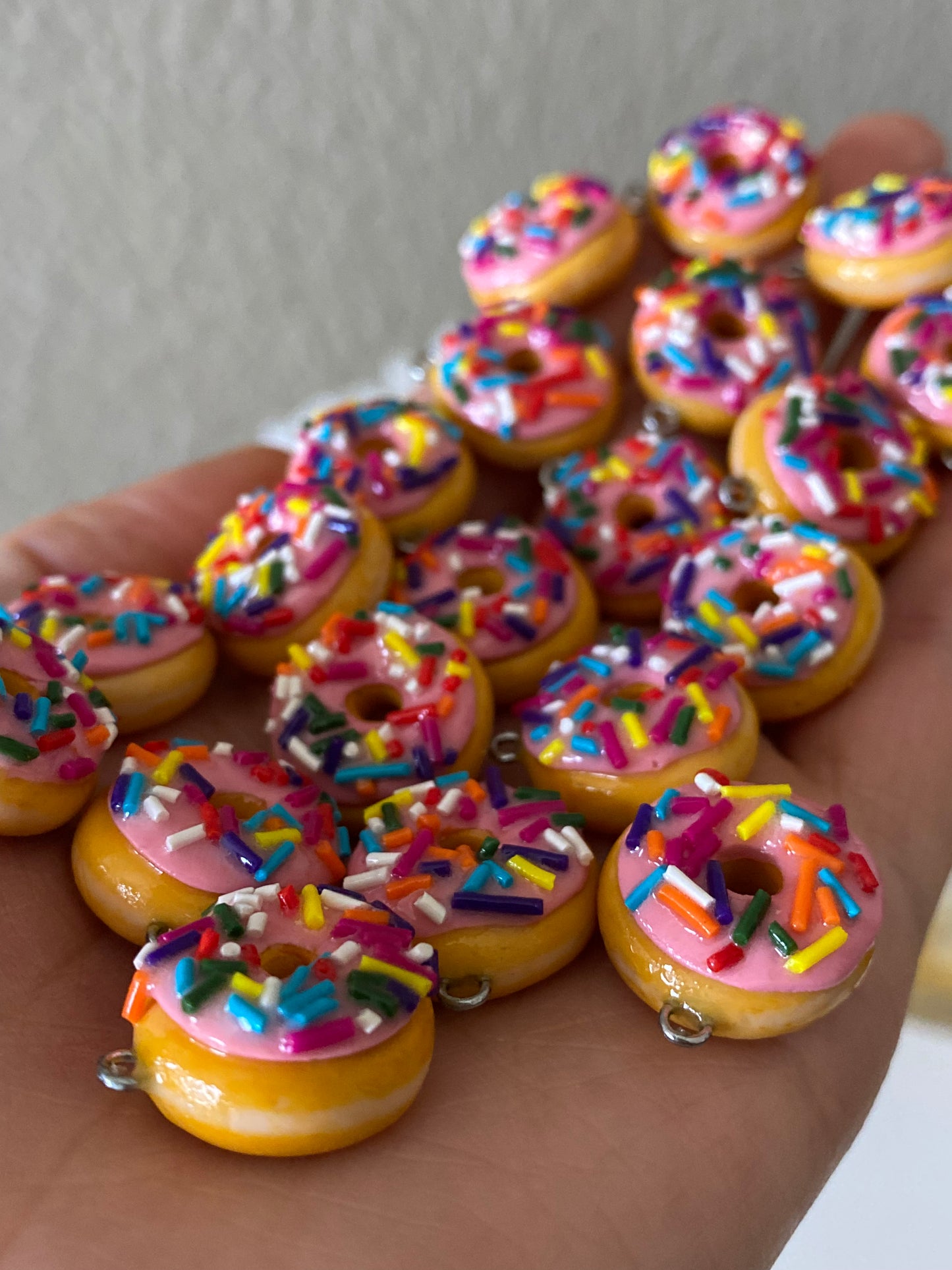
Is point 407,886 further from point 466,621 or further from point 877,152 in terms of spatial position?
point 877,152

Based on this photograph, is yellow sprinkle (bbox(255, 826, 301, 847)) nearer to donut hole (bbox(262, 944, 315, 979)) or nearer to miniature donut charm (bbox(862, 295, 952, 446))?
donut hole (bbox(262, 944, 315, 979))

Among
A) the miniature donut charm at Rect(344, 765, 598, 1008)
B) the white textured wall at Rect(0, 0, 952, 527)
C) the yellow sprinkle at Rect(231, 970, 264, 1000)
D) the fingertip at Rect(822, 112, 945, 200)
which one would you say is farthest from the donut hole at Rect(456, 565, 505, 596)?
the white textured wall at Rect(0, 0, 952, 527)

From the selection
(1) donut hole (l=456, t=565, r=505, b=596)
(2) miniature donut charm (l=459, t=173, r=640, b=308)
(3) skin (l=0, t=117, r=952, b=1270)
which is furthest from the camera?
(2) miniature donut charm (l=459, t=173, r=640, b=308)

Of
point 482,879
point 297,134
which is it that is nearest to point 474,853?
point 482,879

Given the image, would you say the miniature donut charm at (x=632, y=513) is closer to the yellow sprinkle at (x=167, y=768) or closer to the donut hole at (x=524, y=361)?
A: the donut hole at (x=524, y=361)

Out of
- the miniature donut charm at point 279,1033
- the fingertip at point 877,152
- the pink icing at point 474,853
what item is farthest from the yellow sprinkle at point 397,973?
the fingertip at point 877,152

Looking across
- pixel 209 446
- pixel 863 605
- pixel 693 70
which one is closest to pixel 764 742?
pixel 863 605

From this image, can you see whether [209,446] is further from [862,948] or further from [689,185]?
[862,948]
